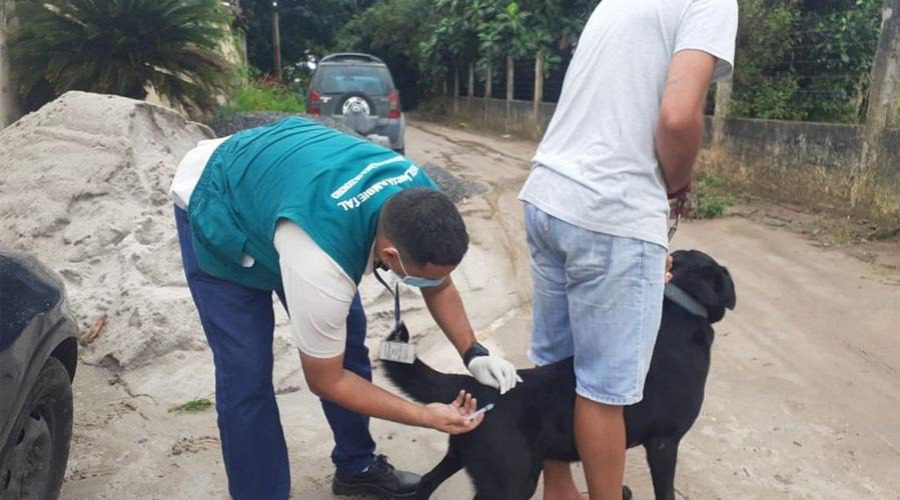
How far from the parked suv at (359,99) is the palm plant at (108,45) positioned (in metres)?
4.08

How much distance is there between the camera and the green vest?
196cm

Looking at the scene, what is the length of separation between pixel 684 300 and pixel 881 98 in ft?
18.1

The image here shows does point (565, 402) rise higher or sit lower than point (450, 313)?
lower

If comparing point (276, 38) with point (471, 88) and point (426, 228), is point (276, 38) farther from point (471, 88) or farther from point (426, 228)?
point (426, 228)

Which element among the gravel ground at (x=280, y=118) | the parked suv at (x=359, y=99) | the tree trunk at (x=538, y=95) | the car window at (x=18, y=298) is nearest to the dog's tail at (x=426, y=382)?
the car window at (x=18, y=298)

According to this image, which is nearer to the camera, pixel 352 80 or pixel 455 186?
pixel 455 186

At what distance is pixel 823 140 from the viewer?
755cm

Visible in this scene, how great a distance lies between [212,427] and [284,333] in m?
0.76

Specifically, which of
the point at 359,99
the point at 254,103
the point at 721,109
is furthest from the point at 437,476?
the point at 359,99

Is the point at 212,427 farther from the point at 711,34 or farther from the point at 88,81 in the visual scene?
the point at 88,81

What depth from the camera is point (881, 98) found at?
270 inches

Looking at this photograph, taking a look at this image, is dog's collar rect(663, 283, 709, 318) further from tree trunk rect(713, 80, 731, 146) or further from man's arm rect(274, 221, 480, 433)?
tree trunk rect(713, 80, 731, 146)

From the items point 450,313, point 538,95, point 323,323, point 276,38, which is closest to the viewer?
point 323,323

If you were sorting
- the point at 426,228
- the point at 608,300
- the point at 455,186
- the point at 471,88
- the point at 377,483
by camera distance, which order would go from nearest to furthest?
the point at 426,228
the point at 608,300
the point at 377,483
the point at 455,186
the point at 471,88
